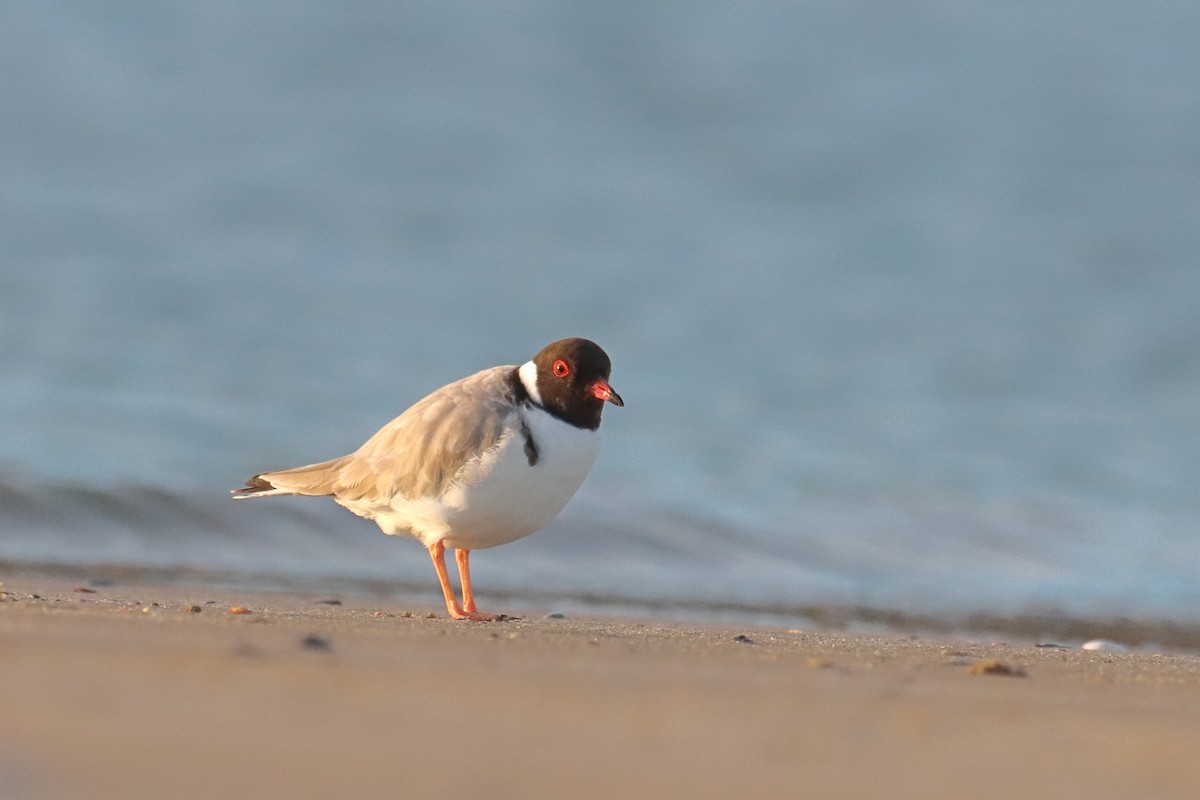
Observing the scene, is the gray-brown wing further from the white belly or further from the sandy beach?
the sandy beach

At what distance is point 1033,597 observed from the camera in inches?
377

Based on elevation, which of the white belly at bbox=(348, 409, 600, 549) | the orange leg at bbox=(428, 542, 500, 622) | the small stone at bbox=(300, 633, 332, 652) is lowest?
the small stone at bbox=(300, 633, 332, 652)

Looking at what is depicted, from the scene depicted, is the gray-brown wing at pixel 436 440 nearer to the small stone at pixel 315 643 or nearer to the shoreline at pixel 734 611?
the shoreline at pixel 734 611

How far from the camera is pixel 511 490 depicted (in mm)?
5875

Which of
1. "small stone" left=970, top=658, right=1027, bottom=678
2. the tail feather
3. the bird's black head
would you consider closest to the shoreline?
the tail feather

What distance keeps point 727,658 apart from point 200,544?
18.4 ft

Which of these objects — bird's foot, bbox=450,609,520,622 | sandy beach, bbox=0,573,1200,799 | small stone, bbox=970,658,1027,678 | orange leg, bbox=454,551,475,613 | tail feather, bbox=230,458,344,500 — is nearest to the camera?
sandy beach, bbox=0,573,1200,799

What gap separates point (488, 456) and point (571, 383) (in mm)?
511

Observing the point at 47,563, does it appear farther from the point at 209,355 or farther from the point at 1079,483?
the point at 1079,483

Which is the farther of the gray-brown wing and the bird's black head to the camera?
the bird's black head

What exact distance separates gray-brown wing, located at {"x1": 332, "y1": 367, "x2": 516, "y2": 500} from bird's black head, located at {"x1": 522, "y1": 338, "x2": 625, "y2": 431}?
14 centimetres

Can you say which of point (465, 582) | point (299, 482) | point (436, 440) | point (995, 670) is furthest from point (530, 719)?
point (299, 482)

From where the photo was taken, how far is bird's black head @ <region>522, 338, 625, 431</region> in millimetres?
6129

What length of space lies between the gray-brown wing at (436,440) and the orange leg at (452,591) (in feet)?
1.09
